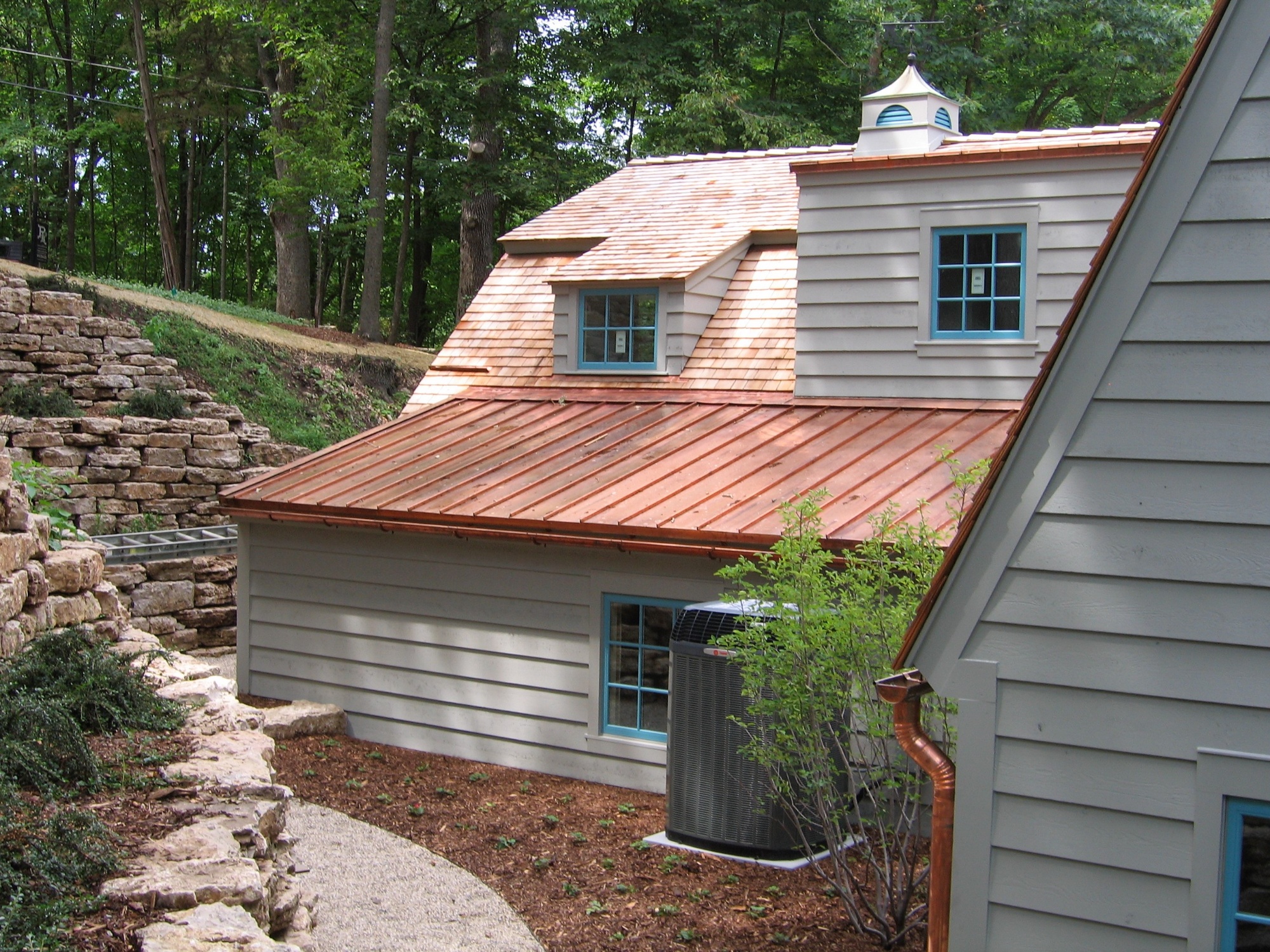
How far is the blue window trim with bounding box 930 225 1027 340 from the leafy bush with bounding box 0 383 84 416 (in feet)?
34.5

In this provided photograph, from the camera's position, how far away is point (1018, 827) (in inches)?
149

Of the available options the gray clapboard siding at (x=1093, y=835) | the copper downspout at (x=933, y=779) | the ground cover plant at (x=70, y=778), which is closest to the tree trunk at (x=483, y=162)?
the ground cover plant at (x=70, y=778)

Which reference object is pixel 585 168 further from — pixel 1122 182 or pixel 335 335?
pixel 1122 182

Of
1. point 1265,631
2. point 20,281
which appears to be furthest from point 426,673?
point 20,281

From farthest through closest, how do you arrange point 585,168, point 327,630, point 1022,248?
point 585,168 < point 327,630 < point 1022,248

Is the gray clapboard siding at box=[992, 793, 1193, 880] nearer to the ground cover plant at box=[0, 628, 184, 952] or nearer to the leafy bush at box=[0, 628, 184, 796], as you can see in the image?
the ground cover plant at box=[0, 628, 184, 952]

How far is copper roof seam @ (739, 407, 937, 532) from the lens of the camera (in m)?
8.35

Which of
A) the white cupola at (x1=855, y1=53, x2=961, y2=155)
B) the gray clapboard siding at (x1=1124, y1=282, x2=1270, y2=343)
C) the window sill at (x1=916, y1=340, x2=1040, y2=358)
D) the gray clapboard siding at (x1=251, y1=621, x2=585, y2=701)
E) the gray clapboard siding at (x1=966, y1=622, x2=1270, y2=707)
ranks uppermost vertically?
the white cupola at (x1=855, y1=53, x2=961, y2=155)

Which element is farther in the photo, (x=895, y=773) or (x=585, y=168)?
(x=585, y=168)

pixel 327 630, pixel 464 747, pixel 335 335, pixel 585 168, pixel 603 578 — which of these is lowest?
pixel 464 747

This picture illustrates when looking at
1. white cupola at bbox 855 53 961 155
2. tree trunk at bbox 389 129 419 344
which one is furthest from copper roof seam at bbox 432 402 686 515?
tree trunk at bbox 389 129 419 344

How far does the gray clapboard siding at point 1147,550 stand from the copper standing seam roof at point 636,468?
12.7 ft

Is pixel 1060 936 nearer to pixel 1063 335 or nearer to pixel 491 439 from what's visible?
pixel 1063 335

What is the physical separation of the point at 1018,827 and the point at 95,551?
582 centimetres
